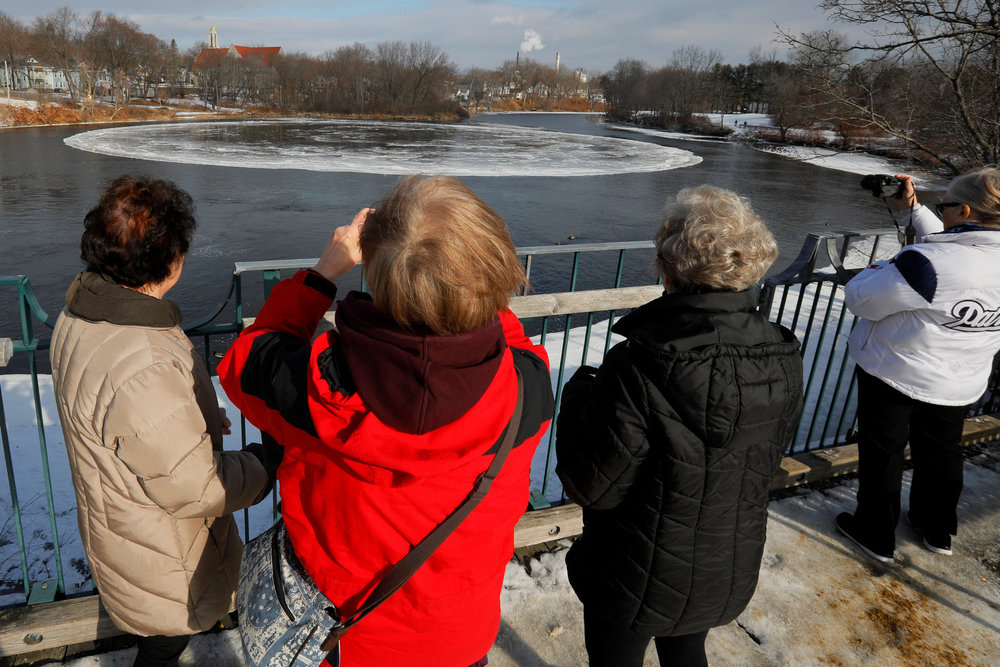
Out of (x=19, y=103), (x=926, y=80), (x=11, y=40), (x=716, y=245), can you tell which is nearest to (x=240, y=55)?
(x=11, y=40)

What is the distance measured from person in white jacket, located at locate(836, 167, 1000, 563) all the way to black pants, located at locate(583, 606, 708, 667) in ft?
5.05

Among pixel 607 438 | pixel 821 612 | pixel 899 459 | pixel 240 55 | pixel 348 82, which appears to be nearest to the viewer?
pixel 607 438

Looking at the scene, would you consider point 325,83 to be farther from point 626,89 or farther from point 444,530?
point 444,530

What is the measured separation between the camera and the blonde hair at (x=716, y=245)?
4.91 feet

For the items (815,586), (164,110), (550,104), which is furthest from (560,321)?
(550,104)

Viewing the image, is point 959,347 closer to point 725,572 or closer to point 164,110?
point 725,572

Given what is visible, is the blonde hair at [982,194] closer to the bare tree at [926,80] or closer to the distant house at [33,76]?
the bare tree at [926,80]

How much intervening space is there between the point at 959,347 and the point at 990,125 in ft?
18.9

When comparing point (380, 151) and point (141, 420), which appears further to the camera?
point (380, 151)

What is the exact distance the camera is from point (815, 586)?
2.85 meters

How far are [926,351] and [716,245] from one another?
1639 millimetres

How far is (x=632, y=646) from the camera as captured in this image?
1.81 meters

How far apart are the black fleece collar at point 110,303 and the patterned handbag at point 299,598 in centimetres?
60

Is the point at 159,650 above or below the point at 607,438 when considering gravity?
below
